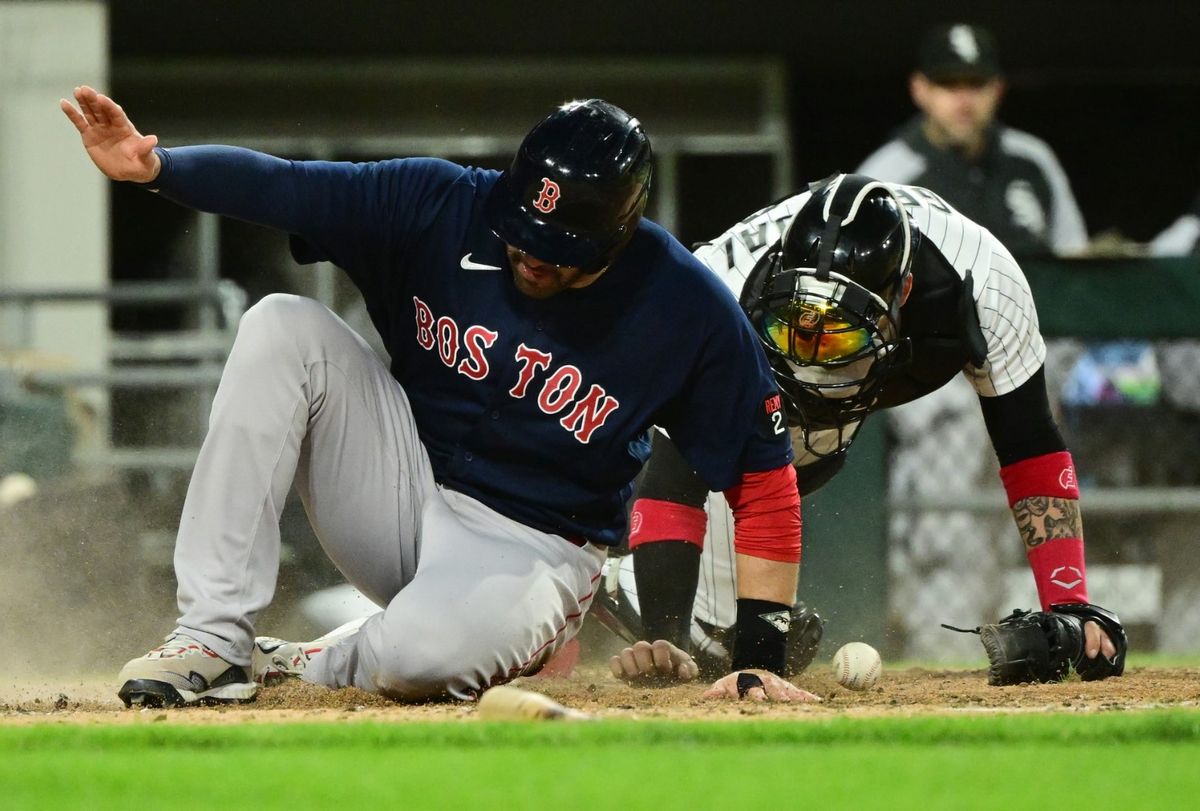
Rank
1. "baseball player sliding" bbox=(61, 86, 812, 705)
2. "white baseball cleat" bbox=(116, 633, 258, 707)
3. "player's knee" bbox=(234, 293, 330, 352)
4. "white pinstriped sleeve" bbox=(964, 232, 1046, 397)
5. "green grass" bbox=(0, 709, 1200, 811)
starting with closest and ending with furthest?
1. "green grass" bbox=(0, 709, 1200, 811)
2. "white baseball cleat" bbox=(116, 633, 258, 707)
3. "baseball player sliding" bbox=(61, 86, 812, 705)
4. "player's knee" bbox=(234, 293, 330, 352)
5. "white pinstriped sleeve" bbox=(964, 232, 1046, 397)

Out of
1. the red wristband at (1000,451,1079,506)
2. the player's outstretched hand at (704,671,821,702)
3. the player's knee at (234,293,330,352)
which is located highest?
the player's knee at (234,293,330,352)

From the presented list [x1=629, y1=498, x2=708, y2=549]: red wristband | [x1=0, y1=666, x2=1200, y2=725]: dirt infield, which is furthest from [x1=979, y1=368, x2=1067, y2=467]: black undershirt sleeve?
[x1=629, y1=498, x2=708, y2=549]: red wristband

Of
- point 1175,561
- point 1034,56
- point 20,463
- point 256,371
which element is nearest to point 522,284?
point 256,371

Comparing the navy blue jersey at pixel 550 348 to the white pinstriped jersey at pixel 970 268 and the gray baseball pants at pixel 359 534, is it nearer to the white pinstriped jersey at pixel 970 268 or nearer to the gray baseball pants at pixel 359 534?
the gray baseball pants at pixel 359 534

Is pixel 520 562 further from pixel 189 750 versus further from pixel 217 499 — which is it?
pixel 189 750

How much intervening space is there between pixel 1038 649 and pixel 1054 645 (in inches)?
2.2

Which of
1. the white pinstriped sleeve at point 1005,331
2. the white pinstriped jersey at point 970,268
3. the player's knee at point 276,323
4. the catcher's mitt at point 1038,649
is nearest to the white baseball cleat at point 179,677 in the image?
the player's knee at point 276,323

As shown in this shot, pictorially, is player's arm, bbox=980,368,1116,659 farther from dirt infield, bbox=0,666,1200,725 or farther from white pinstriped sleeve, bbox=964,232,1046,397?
dirt infield, bbox=0,666,1200,725

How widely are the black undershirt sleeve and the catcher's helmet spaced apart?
1.46 metres

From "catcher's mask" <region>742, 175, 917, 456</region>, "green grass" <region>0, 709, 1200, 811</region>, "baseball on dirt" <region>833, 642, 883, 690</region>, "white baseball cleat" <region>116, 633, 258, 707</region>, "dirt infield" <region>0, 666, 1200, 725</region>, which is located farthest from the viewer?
"baseball on dirt" <region>833, 642, 883, 690</region>

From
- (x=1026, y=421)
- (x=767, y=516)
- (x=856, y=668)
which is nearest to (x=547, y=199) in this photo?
(x=767, y=516)

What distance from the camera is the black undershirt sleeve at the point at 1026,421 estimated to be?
201 inches

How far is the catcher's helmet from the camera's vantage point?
4.09 m

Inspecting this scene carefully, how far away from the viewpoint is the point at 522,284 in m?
4.26
